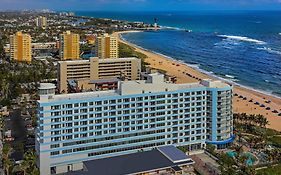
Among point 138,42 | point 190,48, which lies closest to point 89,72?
point 190,48

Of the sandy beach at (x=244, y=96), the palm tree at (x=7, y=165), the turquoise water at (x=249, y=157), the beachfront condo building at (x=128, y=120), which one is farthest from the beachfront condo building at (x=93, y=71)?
the turquoise water at (x=249, y=157)

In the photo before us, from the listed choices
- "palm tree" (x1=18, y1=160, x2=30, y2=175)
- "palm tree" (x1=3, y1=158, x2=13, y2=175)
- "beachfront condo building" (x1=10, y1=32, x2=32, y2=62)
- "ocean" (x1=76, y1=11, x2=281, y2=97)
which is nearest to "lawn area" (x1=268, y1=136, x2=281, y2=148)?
"palm tree" (x1=18, y1=160, x2=30, y2=175)

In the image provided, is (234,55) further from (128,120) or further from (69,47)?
(128,120)

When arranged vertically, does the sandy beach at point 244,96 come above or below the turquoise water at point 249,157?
above

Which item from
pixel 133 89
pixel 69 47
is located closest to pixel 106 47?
pixel 69 47

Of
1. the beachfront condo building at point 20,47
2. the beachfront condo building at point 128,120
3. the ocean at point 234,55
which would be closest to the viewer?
the beachfront condo building at point 128,120

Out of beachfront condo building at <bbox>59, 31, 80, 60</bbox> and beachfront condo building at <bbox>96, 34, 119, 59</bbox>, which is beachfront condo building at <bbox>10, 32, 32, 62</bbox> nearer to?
beachfront condo building at <bbox>59, 31, 80, 60</bbox>

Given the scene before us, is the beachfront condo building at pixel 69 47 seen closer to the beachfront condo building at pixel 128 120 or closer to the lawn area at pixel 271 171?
the beachfront condo building at pixel 128 120
